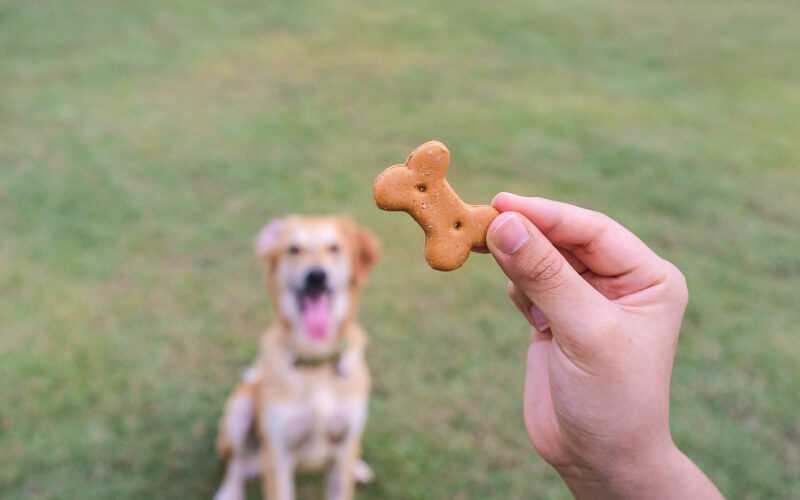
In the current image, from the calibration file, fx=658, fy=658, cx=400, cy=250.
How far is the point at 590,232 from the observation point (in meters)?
1.48

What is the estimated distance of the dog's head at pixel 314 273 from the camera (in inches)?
111

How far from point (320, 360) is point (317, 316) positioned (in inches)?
7.8

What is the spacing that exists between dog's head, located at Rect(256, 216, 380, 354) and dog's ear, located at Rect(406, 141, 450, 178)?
1.53 m

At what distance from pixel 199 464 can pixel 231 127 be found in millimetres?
3912

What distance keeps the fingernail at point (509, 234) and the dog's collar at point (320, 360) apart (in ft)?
5.21

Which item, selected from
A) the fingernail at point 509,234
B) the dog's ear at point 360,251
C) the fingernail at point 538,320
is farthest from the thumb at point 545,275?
Result: the dog's ear at point 360,251

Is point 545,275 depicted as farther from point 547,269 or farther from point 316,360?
point 316,360

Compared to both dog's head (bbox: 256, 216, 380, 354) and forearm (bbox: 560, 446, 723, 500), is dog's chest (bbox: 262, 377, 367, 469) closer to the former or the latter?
dog's head (bbox: 256, 216, 380, 354)

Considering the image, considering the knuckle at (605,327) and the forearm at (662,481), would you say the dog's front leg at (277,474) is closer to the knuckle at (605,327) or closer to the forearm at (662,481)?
the forearm at (662,481)

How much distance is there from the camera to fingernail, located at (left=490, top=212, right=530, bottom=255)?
4.20 feet

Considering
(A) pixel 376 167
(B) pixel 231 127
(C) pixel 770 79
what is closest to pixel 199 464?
(A) pixel 376 167

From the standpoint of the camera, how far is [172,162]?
18.5 feet

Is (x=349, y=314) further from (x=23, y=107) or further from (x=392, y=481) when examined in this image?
(x=23, y=107)

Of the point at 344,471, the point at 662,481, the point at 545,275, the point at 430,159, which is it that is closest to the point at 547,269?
the point at 545,275
